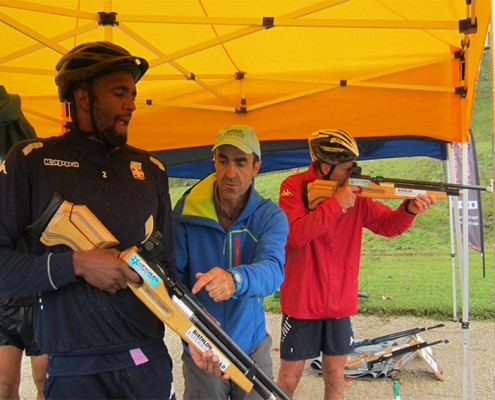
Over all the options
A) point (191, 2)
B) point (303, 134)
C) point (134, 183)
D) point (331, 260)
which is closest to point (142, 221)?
point (134, 183)

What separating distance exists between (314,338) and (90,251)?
2.36 m

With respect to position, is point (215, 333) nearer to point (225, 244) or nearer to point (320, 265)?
point (225, 244)

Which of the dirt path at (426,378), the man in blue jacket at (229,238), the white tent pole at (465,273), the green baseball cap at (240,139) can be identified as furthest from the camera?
the dirt path at (426,378)

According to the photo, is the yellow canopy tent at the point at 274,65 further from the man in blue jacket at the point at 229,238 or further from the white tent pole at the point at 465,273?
the man in blue jacket at the point at 229,238

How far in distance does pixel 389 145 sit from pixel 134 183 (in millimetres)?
4596

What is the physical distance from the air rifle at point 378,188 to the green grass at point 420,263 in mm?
6094

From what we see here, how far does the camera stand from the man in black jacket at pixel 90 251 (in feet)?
6.26

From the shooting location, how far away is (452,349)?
7.01 metres

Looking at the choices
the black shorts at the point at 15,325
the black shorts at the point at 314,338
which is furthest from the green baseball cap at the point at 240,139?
the black shorts at the point at 15,325

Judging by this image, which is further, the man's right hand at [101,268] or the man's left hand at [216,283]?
the man's left hand at [216,283]

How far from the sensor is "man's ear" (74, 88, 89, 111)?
2207mm

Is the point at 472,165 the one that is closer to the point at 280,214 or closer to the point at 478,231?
the point at 478,231

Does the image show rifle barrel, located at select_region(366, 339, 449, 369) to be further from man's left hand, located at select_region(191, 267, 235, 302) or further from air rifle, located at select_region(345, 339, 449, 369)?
man's left hand, located at select_region(191, 267, 235, 302)

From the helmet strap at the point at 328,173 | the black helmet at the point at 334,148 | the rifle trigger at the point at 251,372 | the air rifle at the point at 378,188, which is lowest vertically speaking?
the rifle trigger at the point at 251,372
